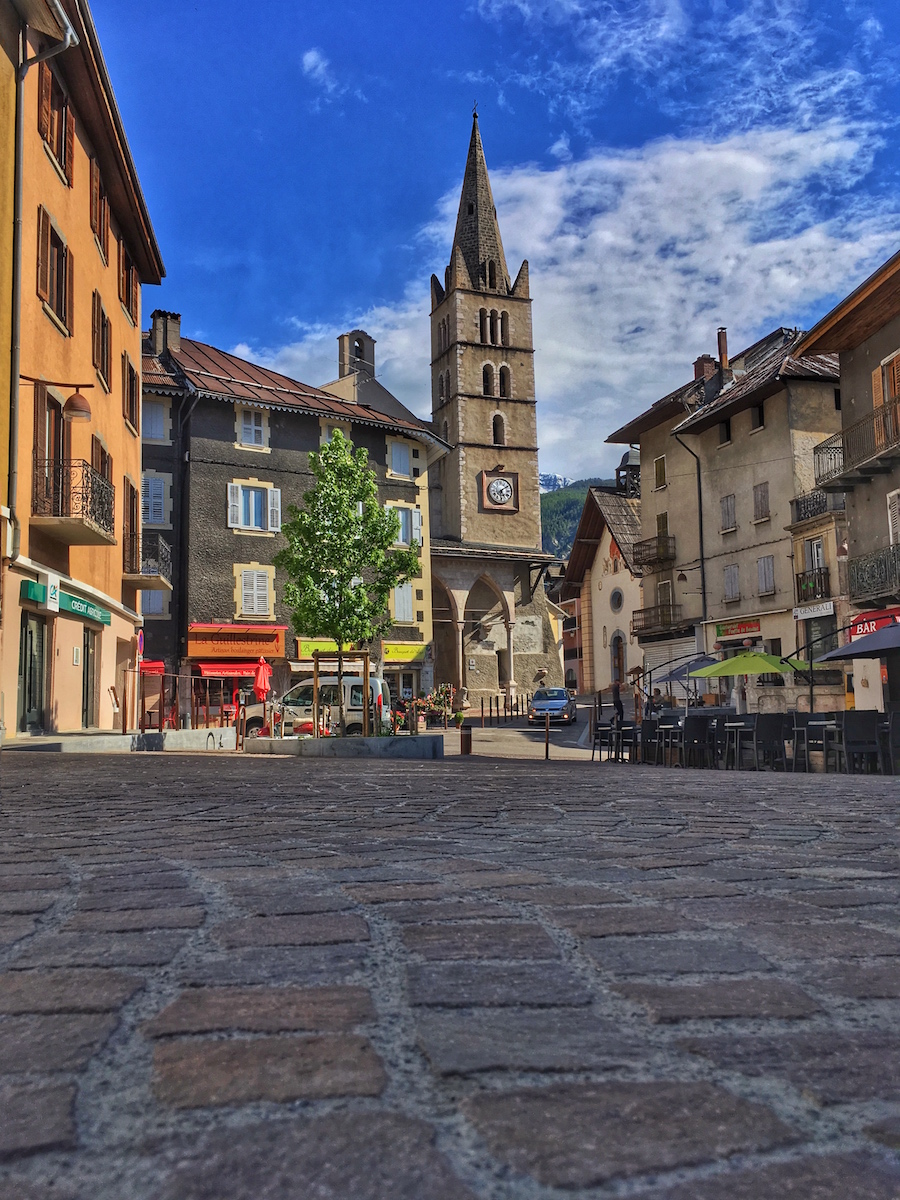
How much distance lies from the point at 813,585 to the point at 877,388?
11.1 metres

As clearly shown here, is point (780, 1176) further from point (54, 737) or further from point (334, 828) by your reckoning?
point (54, 737)

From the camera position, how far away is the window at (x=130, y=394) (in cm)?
2404

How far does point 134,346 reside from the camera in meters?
25.5

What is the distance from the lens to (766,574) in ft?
124

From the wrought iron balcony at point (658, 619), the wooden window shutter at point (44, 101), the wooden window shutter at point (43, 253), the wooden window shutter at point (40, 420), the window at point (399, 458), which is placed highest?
the window at point (399, 458)

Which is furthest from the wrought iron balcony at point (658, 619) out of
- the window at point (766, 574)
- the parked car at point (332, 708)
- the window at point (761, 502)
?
the parked car at point (332, 708)

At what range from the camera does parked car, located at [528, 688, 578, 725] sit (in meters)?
40.0

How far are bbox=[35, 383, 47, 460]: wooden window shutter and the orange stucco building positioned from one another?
0.10 feet

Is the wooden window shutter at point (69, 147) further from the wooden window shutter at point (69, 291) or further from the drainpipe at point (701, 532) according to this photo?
the drainpipe at point (701, 532)

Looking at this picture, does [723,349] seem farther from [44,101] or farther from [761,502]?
[44,101]

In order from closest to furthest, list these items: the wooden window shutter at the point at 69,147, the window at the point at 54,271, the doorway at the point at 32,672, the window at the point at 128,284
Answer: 1. the doorway at the point at 32,672
2. the window at the point at 54,271
3. the wooden window shutter at the point at 69,147
4. the window at the point at 128,284

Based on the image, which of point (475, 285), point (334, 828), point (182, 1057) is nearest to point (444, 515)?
point (475, 285)

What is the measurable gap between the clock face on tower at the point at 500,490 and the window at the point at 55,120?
3962cm

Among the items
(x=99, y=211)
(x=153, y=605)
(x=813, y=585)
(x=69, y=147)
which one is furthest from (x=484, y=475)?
(x=69, y=147)
